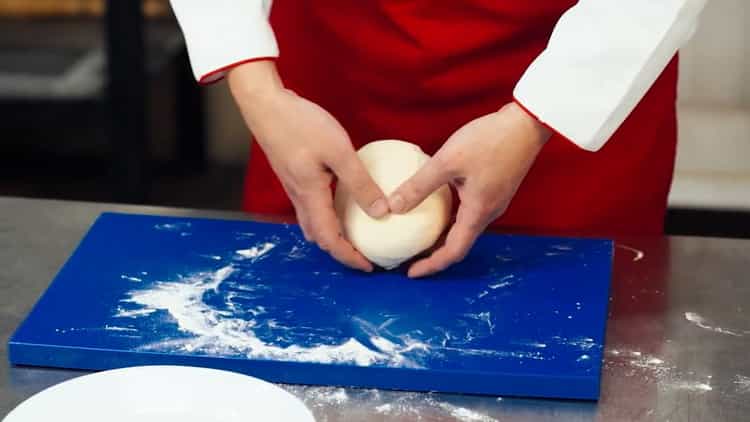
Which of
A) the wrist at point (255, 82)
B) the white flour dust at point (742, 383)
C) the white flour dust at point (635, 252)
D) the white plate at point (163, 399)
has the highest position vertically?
the wrist at point (255, 82)

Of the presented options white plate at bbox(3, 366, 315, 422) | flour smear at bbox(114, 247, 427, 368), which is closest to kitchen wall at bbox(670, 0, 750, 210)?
flour smear at bbox(114, 247, 427, 368)

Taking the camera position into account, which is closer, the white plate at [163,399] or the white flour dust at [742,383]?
the white plate at [163,399]

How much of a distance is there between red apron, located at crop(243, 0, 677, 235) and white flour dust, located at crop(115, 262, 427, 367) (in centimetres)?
35

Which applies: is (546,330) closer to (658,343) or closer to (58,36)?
(658,343)

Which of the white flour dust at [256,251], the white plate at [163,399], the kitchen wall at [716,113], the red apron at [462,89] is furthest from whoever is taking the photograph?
the kitchen wall at [716,113]

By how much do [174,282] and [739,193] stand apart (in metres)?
1.58

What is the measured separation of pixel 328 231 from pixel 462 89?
0.31m

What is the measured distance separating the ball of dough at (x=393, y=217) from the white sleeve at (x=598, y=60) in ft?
0.51

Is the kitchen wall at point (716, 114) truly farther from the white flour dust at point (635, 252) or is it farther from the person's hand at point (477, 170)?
the person's hand at point (477, 170)

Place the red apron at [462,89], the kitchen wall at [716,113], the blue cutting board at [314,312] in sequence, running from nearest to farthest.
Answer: the blue cutting board at [314,312] < the red apron at [462,89] < the kitchen wall at [716,113]

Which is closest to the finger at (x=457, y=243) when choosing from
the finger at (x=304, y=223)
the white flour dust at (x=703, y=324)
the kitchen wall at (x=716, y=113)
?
the finger at (x=304, y=223)

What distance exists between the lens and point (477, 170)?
114 centimetres

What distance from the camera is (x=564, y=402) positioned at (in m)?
1.00

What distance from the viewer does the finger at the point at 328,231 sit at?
1176 mm
